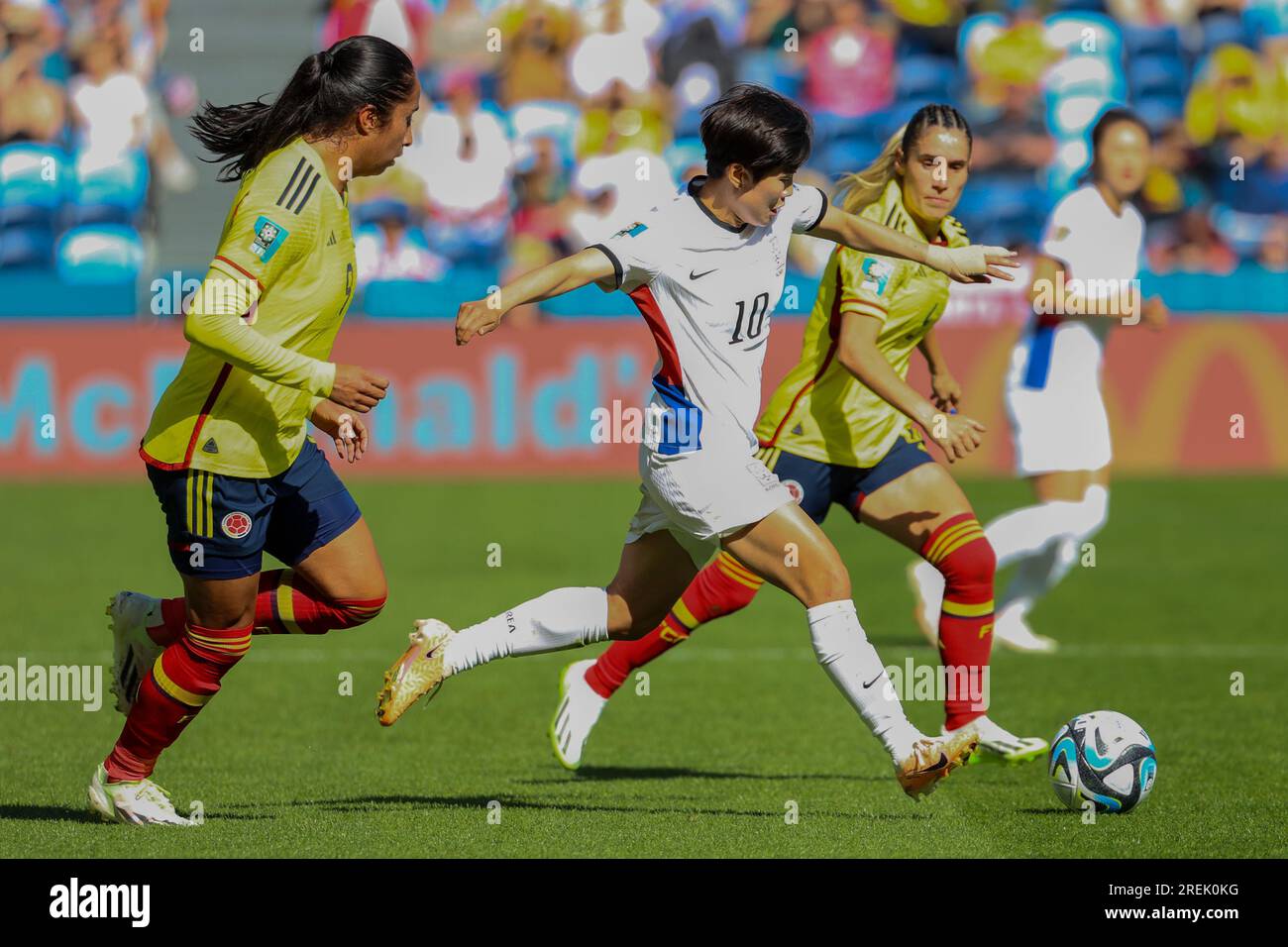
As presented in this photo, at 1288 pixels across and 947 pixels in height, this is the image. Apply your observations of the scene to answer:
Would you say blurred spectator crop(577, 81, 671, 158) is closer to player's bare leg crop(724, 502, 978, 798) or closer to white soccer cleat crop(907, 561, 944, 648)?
white soccer cleat crop(907, 561, 944, 648)

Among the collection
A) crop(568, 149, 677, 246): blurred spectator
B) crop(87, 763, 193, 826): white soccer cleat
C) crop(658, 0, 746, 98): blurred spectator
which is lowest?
crop(87, 763, 193, 826): white soccer cleat

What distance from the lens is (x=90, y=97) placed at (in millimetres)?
18516

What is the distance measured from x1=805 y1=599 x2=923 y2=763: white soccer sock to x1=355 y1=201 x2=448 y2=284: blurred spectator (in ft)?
40.9

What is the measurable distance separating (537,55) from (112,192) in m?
4.38

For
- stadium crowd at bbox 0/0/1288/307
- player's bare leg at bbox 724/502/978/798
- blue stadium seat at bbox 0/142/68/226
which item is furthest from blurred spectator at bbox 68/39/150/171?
player's bare leg at bbox 724/502/978/798

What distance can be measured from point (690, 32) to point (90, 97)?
5909 mm

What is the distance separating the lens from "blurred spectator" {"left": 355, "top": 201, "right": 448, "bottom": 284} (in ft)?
58.0

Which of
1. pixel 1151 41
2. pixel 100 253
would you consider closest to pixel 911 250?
pixel 100 253

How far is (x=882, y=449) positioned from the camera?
6.70 m

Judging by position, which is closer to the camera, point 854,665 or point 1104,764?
point 854,665

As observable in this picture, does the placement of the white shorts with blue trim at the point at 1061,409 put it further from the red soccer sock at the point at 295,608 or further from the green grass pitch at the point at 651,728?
the red soccer sock at the point at 295,608

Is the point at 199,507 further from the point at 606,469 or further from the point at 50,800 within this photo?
the point at 606,469

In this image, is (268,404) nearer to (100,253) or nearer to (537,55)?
(100,253)

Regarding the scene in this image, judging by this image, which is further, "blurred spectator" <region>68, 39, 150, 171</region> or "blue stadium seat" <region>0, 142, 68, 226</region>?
"blurred spectator" <region>68, 39, 150, 171</region>
